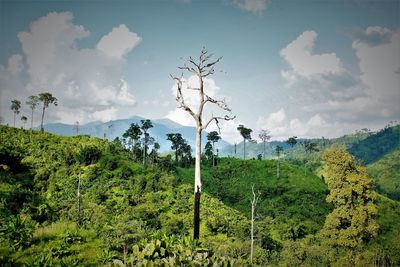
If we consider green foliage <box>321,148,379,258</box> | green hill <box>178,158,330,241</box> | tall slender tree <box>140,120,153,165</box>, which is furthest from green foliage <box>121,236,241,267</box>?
tall slender tree <box>140,120,153,165</box>

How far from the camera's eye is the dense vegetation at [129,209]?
16.1 metres

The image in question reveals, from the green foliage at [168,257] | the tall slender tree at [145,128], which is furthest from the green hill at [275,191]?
the green foliage at [168,257]

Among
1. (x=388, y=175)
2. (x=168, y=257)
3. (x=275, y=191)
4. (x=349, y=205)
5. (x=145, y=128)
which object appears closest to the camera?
(x=168, y=257)

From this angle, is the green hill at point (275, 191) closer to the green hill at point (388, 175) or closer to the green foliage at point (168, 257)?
the green foliage at point (168, 257)

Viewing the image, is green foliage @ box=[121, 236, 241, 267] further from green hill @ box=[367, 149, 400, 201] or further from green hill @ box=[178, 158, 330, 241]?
green hill @ box=[367, 149, 400, 201]

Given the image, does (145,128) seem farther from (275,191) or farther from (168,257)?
(168,257)

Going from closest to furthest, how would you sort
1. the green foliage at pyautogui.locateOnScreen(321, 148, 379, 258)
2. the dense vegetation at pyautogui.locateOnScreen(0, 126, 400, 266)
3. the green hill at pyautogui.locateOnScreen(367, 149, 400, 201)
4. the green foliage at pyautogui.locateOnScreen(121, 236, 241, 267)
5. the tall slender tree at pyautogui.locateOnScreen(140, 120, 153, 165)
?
1. the green foliage at pyautogui.locateOnScreen(121, 236, 241, 267)
2. the dense vegetation at pyautogui.locateOnScreen(0, 126, 400, 266)
3. the green foliage at pyautogui.locateOnScreen(321, 148, 379, 258)
4. the tall slender tree at pyautogui.locateOnScreen(140, 120, 153, 165)
5. the green hill at pyautogui.locateOnScreen(367, 149, 400, 201)

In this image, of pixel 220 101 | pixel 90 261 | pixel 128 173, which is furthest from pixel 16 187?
pixel 220 101

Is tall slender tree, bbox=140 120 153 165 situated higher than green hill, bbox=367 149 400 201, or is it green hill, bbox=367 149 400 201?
tall slender tree, bbox=140 120 153 165

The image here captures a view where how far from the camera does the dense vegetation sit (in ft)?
53.0

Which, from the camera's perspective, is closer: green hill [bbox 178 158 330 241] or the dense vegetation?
the dense vegetation

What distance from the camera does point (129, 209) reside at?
49.9 meters

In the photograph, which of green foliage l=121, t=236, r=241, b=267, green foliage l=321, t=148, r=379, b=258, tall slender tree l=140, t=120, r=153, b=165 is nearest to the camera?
green foliage l=121, t=236, r=241, b=267

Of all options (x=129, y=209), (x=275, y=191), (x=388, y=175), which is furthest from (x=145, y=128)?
(x=388, y=175)
